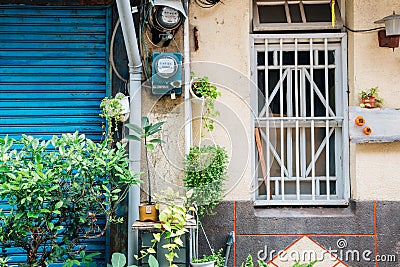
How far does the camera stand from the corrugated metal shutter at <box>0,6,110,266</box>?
17.6ft

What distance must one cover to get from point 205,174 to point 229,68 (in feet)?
4.17

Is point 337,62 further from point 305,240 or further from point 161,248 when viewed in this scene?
point 161,248

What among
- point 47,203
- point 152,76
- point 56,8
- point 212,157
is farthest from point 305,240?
point 56,8

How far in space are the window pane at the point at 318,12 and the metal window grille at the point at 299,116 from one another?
9.3 inches

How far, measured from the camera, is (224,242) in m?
5.47

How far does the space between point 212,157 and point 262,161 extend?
0.92 m

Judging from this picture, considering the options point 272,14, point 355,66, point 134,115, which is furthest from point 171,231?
point 272,14

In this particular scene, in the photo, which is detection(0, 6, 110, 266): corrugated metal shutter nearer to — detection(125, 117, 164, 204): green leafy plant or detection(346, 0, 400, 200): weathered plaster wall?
detection(125, 117, 164, 204): green leafy plant

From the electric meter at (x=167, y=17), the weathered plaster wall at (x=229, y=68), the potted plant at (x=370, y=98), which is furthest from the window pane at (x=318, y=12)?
the electric meter at (x=167, y=17)

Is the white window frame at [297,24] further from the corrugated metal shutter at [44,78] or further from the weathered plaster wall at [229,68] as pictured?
the corrugated metal shutter at [44,78]

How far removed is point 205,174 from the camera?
16.0ft

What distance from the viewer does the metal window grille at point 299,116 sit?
570 centimetres

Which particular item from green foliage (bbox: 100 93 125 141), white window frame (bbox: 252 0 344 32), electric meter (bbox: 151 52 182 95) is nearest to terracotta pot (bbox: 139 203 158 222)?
green foliage (bbox: 100 93 125 141)

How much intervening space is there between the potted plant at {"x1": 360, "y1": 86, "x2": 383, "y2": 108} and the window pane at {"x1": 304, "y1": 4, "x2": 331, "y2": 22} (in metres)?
0.92
